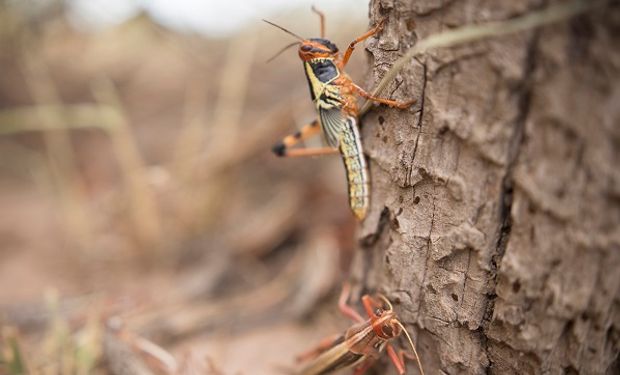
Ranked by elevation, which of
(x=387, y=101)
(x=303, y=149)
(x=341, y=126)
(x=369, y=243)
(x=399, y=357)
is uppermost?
(x=387, y=101)

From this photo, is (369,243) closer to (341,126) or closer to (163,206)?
(341,126)

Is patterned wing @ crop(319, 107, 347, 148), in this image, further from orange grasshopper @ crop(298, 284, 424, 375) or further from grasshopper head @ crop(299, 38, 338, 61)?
orange grasshopper @ crop(298, 284, 424, 375)

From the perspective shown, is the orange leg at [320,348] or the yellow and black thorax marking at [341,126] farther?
the orange leg at [320,348]

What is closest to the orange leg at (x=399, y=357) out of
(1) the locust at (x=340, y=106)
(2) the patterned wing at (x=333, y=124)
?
(1) the locust at (x=340, y=106)

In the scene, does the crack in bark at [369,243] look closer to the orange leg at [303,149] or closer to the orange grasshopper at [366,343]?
the orange grasshopper at [366,343]

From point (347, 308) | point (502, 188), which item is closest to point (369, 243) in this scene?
point (347, 308)

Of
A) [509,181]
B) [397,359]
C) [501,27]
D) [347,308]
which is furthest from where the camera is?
[347,308]
